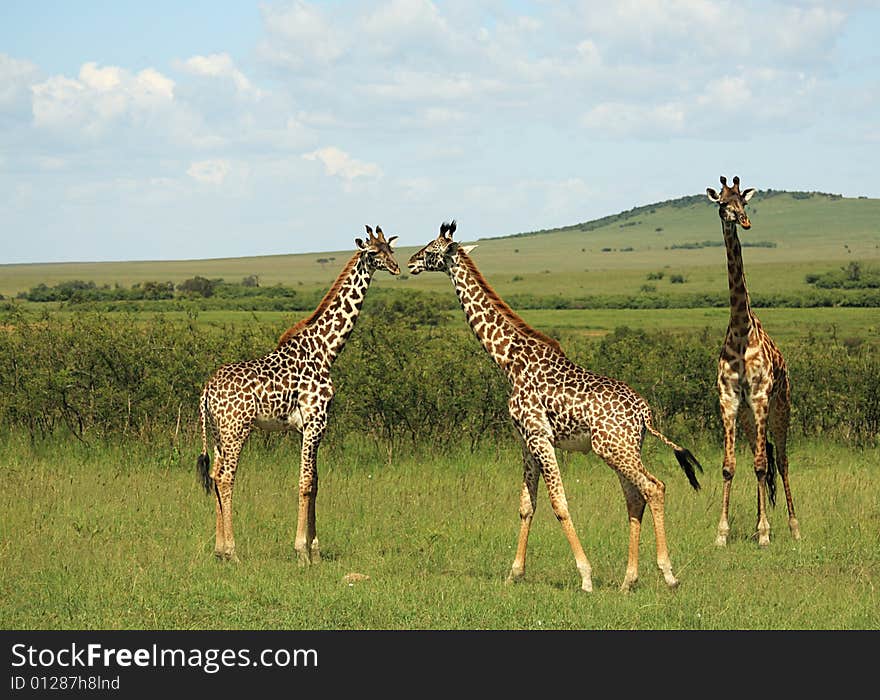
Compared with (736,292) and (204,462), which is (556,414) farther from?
(736,292)

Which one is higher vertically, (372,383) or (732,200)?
(732,200)

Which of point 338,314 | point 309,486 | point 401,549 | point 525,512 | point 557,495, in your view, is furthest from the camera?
point 338,314

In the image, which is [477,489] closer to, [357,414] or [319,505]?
[319,505]

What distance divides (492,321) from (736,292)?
3388 mm

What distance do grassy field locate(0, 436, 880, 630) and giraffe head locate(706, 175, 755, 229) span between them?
333 cm

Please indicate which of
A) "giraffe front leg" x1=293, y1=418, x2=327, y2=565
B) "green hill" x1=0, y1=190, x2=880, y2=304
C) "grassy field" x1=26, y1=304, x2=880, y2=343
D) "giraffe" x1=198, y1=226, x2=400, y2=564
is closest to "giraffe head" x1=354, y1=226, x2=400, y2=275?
"giraffe" x1=198, y1=226, x2=400, y2=564

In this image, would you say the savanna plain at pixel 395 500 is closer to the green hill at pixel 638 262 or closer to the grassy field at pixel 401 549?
the grassy field at pixel 401 549

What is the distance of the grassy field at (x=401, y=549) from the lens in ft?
29.8

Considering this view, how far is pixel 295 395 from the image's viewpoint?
11.5 metres

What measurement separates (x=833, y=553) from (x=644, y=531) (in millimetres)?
1887

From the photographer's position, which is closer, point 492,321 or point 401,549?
point 492,321

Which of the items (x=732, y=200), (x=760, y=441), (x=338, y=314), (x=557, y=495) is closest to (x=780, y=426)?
(x=760, y=441)

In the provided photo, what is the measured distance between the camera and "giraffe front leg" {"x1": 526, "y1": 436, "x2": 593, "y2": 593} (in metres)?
9.93
